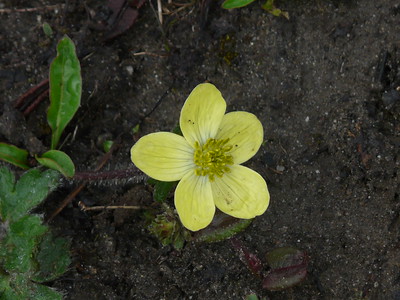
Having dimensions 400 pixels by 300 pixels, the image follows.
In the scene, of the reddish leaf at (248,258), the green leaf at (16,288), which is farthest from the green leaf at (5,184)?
the reddish leaf at (248,258)

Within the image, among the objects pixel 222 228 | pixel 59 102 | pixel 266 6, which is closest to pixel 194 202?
pixel 222 228

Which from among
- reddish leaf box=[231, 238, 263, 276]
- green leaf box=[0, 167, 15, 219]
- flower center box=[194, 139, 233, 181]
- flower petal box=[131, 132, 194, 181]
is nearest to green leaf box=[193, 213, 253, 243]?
reddish leaf box=[231, 238, 263, 276]

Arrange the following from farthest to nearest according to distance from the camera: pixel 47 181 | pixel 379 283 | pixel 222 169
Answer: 1. pixel 379 283
2. pixel 47 181
3. pixel 222 169

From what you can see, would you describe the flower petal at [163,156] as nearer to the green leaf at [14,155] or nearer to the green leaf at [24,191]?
the green leaf at [24,191]

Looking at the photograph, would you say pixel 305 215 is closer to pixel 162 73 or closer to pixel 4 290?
pixel 162 73

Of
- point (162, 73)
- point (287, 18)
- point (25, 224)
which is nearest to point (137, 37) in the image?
point (162, 73)
